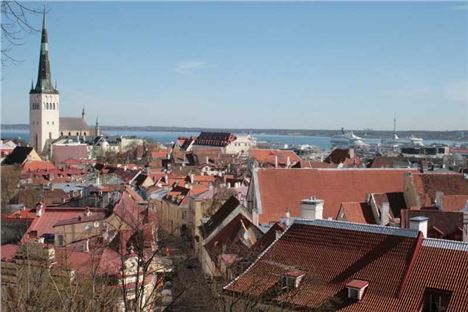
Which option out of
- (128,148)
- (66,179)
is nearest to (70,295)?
(66,179)

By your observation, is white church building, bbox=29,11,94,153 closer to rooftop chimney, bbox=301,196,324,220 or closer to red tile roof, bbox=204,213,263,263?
red tile roof, bbox=204,213,263,263

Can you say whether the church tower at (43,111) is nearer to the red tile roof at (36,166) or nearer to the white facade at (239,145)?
the white facade at (239,145)

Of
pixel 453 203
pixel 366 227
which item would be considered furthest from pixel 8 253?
pixel 453 203

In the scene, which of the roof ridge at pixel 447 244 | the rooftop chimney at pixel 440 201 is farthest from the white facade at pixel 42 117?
the roof ridge at pixel 447 244

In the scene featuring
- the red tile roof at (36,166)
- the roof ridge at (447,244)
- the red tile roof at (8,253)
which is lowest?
the red tile roof at (36,166)

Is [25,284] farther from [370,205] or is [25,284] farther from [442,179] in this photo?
[442,179]

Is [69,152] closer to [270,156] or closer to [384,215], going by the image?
[270,156]
